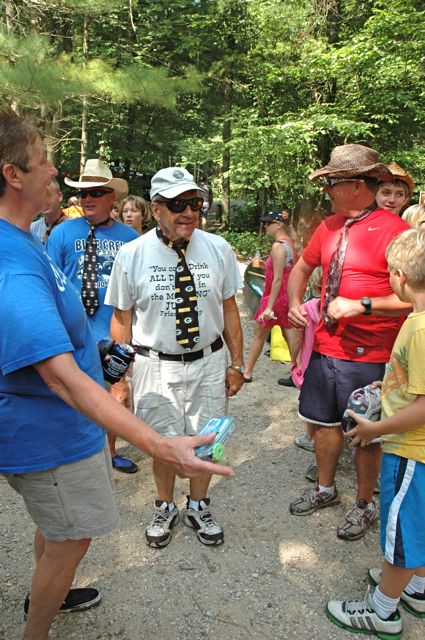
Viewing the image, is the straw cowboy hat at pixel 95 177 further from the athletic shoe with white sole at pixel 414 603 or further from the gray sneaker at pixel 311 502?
the athletic shoe with white sole at pixel 414 603

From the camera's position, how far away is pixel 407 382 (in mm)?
2020

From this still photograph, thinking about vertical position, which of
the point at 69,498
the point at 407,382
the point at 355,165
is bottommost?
the point at 69,498

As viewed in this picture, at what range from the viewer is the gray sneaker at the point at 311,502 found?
3123 mm

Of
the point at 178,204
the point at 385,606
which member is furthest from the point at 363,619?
the point at 178,204

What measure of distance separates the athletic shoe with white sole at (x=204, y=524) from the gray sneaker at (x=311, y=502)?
53 centimetres

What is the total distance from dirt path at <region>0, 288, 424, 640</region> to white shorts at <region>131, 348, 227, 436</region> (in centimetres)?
72

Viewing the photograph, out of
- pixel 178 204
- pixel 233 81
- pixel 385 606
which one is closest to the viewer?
pixel 385 606

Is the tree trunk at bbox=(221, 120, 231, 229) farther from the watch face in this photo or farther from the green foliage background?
the watch face

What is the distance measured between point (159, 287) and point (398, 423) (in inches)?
53.5

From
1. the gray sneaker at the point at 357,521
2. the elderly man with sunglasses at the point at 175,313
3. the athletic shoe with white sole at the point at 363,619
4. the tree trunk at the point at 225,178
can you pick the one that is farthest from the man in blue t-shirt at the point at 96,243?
the tree trunk at the point at 225,178

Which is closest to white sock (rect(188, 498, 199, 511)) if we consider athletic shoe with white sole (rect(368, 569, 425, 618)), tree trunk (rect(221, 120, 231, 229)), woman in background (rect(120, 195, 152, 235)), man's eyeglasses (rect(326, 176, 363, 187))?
athletic shoe with white sole (rect(368, 569, 425, 618))

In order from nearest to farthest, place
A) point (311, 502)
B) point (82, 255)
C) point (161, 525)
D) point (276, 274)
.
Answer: point (161, 525) < point (311, 502) < point (82, 255) < point (276, 274)

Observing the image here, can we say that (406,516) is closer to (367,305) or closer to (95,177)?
(367,305)

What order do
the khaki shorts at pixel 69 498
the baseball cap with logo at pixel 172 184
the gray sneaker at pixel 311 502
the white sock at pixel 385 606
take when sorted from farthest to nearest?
the gray sneaker at pixel 311 502, the baseball cap with logo at pixel 172 184, the white sock at pixel 385 606, the khaki shorts at pixel 69 498
